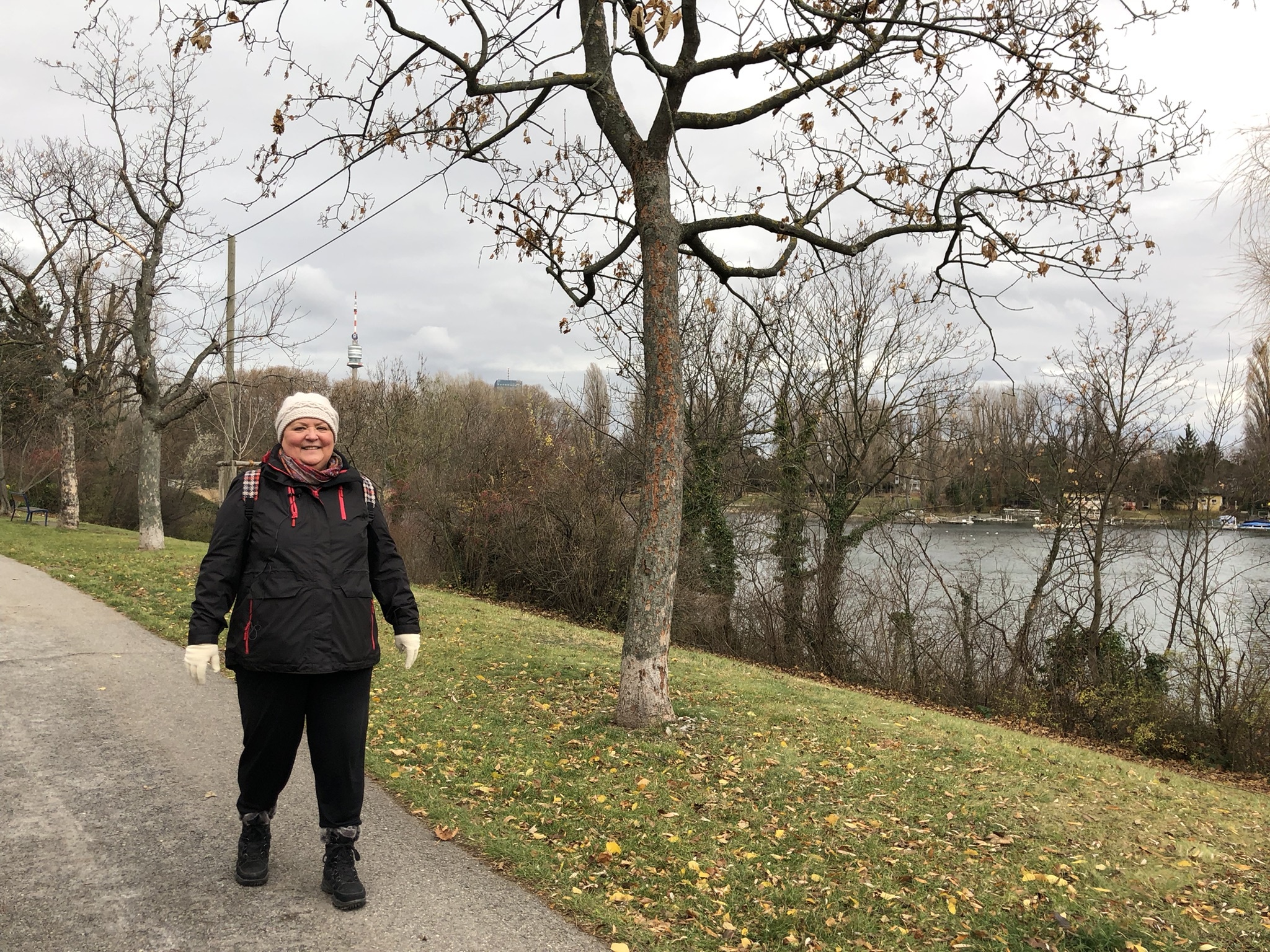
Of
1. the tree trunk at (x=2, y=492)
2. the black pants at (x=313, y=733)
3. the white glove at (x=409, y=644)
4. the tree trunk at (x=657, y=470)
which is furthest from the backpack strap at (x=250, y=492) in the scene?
the tree trunk at (x=2, y=492)

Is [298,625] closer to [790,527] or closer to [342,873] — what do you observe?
[342,873]

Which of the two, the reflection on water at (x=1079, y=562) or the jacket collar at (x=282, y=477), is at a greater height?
the jacket collar at (x=282, y=477)

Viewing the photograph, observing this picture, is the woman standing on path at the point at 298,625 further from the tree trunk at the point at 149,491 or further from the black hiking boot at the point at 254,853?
the tree trunk at the point at 149,491

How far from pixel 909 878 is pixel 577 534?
15.9 metres

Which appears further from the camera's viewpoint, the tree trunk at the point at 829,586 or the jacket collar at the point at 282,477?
the tree trunk at the point at 829,586

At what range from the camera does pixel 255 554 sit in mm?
3383

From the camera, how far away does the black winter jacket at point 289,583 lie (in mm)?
3318

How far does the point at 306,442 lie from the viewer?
11.6ft

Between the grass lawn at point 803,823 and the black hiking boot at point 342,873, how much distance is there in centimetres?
80

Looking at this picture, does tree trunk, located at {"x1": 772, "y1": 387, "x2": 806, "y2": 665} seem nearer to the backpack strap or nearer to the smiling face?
the smiling face

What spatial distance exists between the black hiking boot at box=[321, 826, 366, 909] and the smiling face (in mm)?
1554

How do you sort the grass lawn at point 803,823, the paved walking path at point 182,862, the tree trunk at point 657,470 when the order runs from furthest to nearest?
the tree trunk at point 657,470 < the grass lawn at point 803,823 < the paved walking path at point 182,862

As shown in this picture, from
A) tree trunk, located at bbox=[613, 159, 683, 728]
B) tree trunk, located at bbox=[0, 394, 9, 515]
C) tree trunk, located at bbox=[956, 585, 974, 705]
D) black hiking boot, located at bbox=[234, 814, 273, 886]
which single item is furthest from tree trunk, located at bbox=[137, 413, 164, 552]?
tree trunk, located at bbox=[0, 394, 9, 515]

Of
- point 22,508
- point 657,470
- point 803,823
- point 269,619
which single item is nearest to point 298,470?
point 269,619
